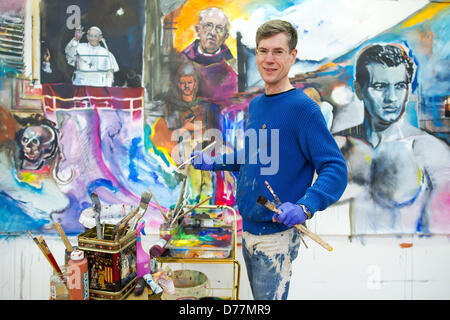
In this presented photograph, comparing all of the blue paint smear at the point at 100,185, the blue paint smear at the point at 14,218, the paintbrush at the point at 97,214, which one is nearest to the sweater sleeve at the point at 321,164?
the paintbrush at the point at 97,214

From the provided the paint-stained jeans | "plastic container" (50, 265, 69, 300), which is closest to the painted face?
the paint-stained jeans

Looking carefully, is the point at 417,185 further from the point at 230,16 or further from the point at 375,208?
the point at 230,16

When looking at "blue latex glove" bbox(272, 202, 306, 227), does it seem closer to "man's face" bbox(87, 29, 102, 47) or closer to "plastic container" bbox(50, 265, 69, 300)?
"plastic container" bbox(50, 265, 69, 300)

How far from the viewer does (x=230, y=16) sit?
2.05 meters

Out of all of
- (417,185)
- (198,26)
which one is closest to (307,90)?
(198,26)

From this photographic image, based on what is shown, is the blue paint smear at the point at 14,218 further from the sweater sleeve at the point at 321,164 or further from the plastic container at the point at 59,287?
the sweater sleeve at the point at 321,164

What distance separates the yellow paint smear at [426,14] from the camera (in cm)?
208

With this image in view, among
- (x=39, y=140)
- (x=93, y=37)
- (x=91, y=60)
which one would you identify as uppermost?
(x=93, y=37)

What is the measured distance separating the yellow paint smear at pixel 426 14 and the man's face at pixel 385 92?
0.28 m

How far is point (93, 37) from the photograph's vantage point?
2066mm

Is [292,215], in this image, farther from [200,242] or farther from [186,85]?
[186,85]

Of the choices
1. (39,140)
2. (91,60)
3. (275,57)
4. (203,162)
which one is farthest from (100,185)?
(275,57)

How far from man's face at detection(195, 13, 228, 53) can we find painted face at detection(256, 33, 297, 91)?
936 mm

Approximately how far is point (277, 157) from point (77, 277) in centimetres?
81
